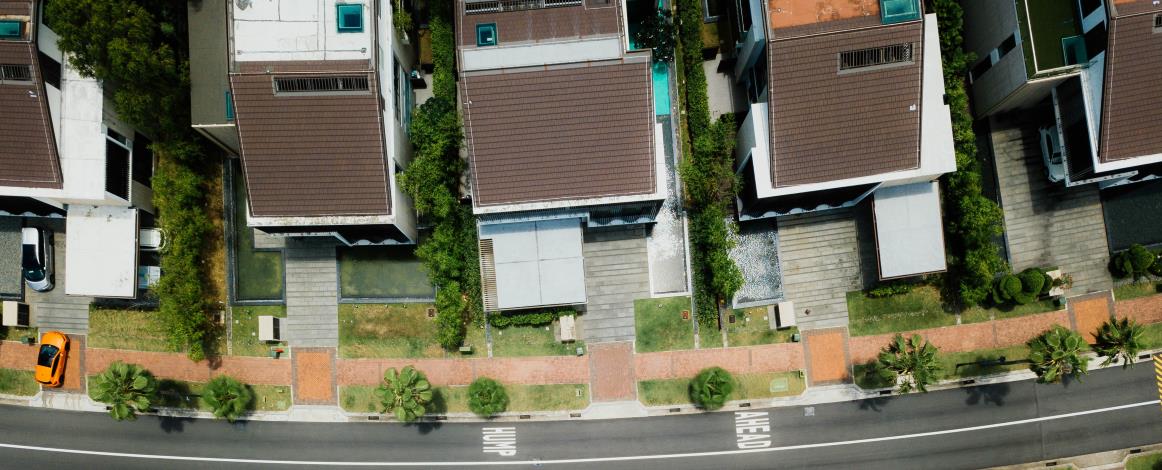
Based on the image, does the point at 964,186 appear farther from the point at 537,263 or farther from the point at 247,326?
the point at 247,326

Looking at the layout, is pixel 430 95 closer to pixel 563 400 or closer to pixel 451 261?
pixel 451 261

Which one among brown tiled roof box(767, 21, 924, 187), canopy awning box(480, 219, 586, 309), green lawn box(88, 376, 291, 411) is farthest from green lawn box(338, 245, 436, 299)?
brown tiled roof box(767, 21, 924, 187)

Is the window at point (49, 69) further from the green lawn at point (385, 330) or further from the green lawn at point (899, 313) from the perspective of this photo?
the green lawn at point (899, 313)

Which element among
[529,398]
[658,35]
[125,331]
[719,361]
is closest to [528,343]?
[529,398]

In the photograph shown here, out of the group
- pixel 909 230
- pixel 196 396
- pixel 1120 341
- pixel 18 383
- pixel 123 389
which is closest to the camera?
pixel 123 389

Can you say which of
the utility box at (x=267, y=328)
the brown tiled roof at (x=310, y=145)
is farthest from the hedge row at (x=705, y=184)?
the utility box at (x=267, y=328)

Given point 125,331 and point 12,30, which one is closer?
point 12,30

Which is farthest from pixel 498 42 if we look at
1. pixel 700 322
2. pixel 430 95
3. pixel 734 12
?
pixel 700 322
